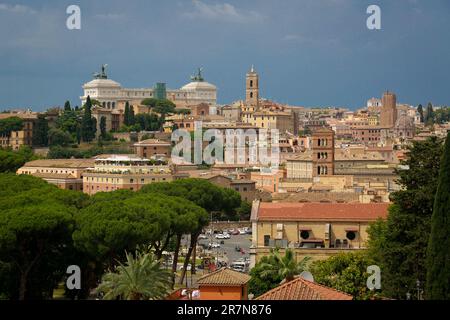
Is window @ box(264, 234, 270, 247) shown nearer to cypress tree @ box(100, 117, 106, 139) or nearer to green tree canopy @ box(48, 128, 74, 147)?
green tree canopy @ box(48, 128, 74, 147)

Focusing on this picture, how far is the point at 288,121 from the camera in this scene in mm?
106688

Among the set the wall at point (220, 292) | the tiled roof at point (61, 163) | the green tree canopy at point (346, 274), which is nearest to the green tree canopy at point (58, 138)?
the tiled roof at point (61, 163)

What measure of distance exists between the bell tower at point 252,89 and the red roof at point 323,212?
Result: 77403 mm

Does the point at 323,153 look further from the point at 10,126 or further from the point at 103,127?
the point at 103,127

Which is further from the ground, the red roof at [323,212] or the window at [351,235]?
the red roof at [323,212]

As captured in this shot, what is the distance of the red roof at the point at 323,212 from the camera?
3084 centimetres

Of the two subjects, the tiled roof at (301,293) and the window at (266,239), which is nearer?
the tiled roof at (301,293)

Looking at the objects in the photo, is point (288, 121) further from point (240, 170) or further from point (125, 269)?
point (125, 269)

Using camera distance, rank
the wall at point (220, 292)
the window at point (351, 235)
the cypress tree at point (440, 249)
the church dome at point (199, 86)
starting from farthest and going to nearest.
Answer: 1. the church dome at point (199, 86)
2. the window at point (351, 235)
3. the wall at point (220, 292)
4. the cypress tree at point (440, 249)

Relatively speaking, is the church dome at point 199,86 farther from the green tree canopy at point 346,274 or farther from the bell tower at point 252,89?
the green tree canopy at point 346,274

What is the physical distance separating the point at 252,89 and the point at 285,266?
88.3 metres

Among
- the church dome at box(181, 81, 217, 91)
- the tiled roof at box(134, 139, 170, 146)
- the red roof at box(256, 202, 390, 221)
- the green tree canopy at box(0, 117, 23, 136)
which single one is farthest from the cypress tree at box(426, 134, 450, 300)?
the church dome at box(181, 81, 217, 91)
